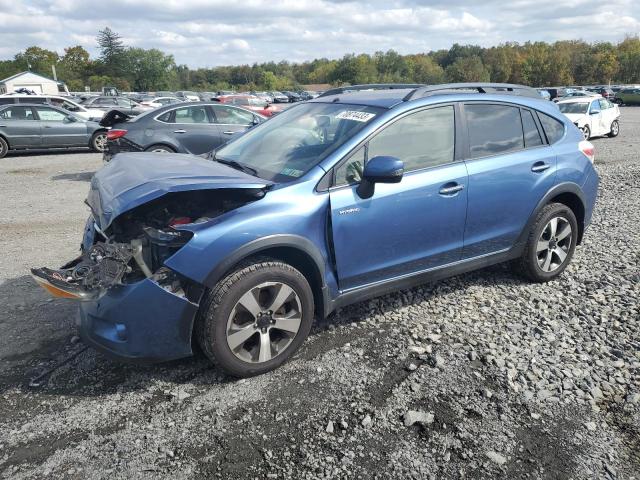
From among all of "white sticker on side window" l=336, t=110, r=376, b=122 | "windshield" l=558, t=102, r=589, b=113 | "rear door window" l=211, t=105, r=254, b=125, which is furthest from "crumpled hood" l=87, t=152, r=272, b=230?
"windshield" l=558, t=102, r=589, b=113

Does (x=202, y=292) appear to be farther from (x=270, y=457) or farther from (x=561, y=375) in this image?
(x=561, y=375)

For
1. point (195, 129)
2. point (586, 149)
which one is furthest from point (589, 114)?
point (586, 149)

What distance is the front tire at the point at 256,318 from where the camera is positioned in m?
3.11

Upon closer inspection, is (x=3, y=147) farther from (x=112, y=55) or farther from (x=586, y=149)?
(x=112, y=55)

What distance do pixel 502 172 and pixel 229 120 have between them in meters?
8.04

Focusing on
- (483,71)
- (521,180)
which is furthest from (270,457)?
(483,71)

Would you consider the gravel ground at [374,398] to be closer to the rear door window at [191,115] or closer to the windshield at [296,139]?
the windshield at [296,139]

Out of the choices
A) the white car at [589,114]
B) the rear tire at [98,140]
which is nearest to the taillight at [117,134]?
the rear tire at [98,140]

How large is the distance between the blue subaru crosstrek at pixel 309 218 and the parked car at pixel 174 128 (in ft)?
19.8

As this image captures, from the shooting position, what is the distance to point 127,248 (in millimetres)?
3189

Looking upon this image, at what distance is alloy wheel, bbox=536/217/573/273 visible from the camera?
4.73 metres

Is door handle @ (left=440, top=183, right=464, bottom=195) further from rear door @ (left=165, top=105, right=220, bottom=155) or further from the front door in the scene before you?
rear door @ (left=165, top=105, right=220, bottom=155)

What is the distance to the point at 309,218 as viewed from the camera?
337cm

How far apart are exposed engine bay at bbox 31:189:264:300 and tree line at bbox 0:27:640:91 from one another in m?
85.7
